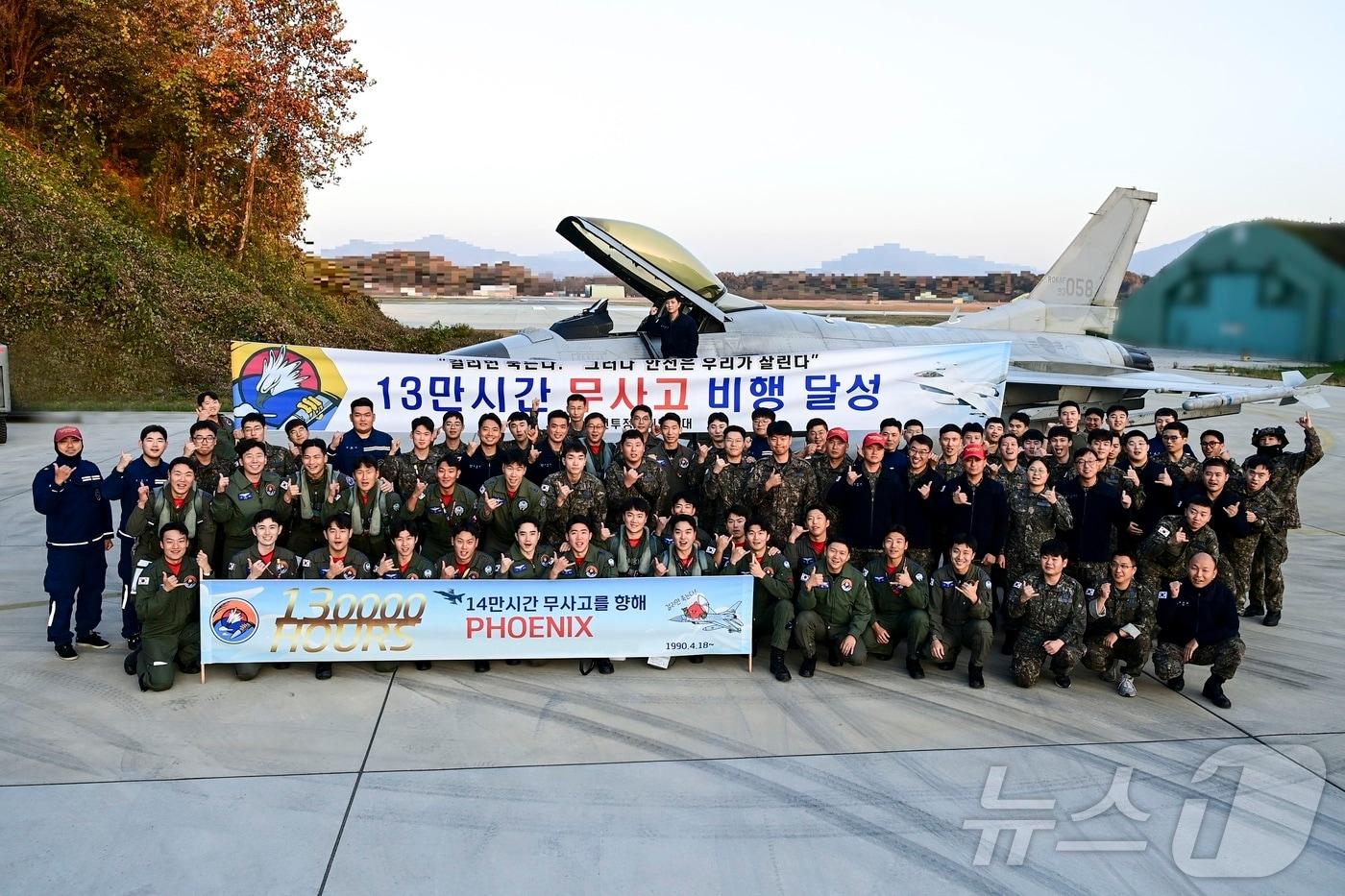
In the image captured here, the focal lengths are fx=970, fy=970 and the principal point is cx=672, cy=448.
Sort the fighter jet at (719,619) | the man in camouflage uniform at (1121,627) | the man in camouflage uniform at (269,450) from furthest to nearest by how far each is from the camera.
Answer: the man in camouflage uniform at (269,450) < the fighter jet at (719,619) < the man in camouflage uniform at (1121,627)

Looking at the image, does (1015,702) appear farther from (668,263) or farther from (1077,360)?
(1077,360)

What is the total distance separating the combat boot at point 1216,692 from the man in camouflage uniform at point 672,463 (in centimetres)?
413

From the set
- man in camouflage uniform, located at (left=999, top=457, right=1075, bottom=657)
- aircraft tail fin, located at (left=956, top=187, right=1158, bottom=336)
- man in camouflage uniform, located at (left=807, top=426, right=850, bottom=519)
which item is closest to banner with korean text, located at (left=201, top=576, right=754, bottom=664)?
man in camouflage uniform, located at (left=807, top=426, right=850, bottom=519)

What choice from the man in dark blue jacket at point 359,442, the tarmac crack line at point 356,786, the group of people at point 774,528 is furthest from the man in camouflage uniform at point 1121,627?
the man in dark blue jacket at point 359,442

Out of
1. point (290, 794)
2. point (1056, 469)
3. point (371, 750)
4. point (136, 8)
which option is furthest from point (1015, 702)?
point (136, 8)

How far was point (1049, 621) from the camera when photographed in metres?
6.88

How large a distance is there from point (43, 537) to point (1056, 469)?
1030cm

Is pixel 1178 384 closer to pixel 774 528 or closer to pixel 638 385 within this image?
pixel 638 385

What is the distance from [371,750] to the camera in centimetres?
567

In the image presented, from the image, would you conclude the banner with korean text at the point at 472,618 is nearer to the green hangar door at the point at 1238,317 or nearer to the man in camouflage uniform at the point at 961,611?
the man in camouflage uniform at the point at 961,611

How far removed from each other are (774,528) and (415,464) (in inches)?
120

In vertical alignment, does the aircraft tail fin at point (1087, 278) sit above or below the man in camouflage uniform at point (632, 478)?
above

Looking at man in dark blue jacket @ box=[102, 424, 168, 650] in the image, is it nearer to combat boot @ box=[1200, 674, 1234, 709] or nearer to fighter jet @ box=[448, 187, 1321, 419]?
fighter jet @ box=[448, 187, 1321, 419]

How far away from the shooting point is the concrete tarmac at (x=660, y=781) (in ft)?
15.0
